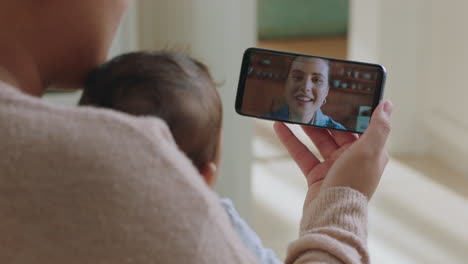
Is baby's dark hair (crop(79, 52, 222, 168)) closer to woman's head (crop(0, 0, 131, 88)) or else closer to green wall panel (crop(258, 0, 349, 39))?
woman's head (crop(0, 0, 131, 88))

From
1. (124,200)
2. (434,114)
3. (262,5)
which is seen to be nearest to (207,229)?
(124,200)

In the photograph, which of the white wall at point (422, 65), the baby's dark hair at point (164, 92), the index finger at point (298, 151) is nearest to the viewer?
the baby's dark hair at point (164, 92)

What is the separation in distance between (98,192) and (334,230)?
0.73 feet

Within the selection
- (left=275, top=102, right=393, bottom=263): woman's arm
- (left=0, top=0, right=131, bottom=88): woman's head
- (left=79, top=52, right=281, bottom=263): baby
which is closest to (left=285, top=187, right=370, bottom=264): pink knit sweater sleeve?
(left=275, top=102, right=393, bottom=263): woman's arm

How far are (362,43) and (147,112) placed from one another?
221cm

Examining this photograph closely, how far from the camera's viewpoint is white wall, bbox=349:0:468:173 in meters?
2.52

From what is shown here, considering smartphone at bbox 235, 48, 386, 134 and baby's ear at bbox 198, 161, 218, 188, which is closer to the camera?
baby's ear at bbox 198, 161, 218, 188

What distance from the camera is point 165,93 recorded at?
57cm

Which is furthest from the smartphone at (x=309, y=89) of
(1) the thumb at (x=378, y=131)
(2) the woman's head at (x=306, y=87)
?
(1) the thumb at (x=378, y=131)

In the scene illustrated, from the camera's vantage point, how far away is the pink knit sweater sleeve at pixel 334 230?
575 millimetres

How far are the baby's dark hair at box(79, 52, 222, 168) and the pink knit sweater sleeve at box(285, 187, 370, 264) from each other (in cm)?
11

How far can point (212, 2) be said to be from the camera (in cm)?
159

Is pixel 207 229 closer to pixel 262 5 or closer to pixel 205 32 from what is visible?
pixel 205 32

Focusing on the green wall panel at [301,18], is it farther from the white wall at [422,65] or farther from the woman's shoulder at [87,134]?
the woman's shoulder at [87,134]
